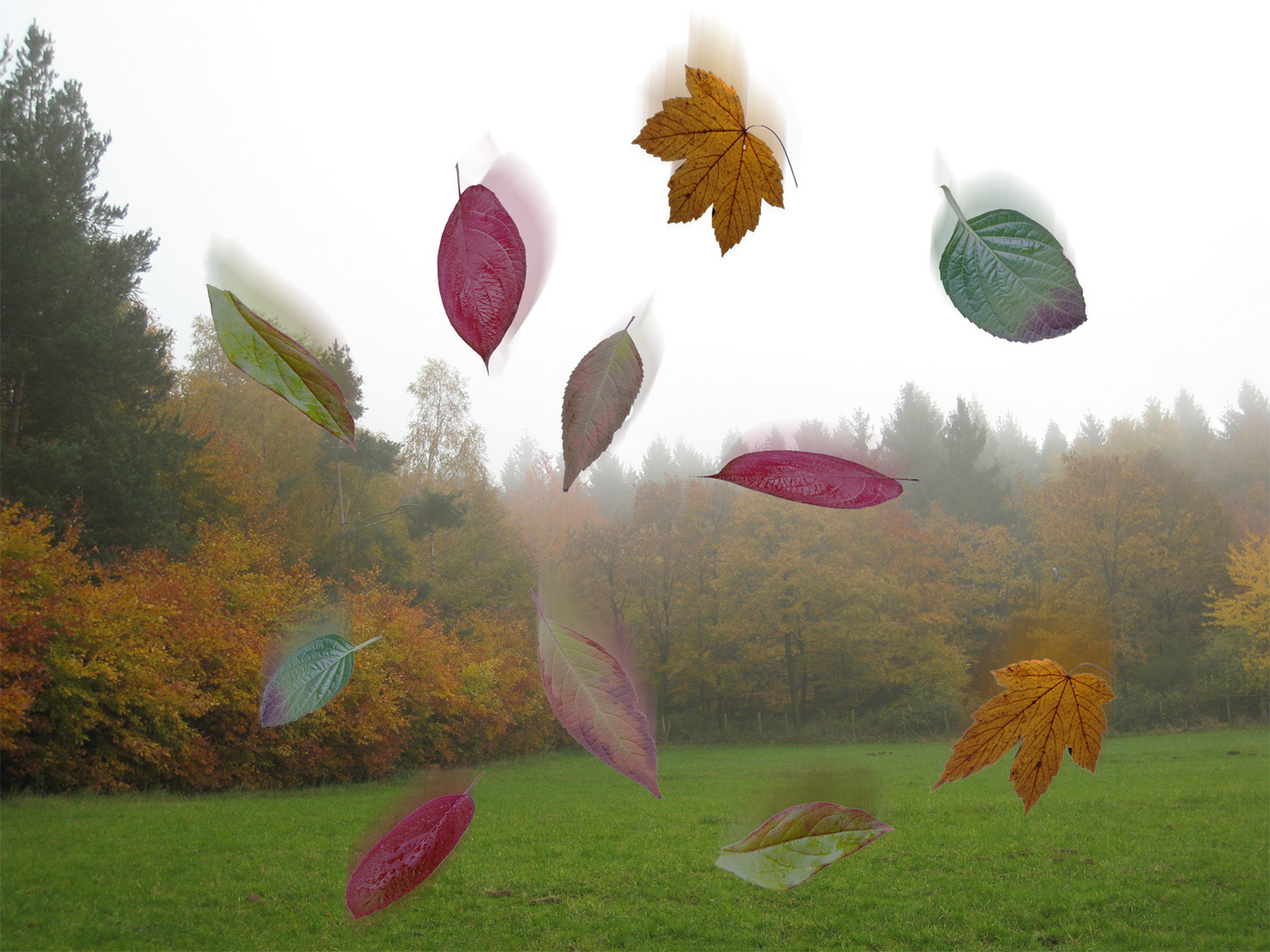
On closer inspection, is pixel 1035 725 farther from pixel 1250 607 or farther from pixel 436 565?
pixel 1250 607

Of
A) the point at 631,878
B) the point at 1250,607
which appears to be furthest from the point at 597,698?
the point at 1250,607

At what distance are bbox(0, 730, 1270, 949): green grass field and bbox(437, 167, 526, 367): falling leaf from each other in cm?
203

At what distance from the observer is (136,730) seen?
5234 mm

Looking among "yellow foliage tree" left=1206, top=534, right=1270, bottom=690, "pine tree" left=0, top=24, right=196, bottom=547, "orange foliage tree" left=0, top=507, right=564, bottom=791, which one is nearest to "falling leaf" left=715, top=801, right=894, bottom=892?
"pine tree" left=0, top=24, right=196, bottom=547

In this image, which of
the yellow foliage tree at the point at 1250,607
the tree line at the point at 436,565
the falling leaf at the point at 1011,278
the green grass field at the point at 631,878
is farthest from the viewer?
the yellow foliage tree at the point at 1250,607

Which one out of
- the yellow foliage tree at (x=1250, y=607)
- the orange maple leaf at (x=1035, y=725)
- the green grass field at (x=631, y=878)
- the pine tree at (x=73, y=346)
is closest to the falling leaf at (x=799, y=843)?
the orange maple leaf at (x=1035, y=725)

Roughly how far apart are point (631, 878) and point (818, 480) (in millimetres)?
4169

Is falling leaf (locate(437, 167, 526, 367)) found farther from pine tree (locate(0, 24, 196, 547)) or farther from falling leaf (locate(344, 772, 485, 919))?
pine tree (locate(0, 24, 196, 547))

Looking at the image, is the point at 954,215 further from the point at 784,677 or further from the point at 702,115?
the point at 784,677

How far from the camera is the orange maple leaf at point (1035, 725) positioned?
0.11 m

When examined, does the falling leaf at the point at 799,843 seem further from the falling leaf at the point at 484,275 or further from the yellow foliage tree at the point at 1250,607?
the yellow foliage tree at the point at 1250,607

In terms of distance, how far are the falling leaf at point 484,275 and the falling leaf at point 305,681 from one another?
5 cm

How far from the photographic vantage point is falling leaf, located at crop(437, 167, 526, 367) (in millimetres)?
106

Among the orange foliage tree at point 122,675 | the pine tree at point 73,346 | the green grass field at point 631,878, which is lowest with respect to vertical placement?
the green grass field at point 631,878
